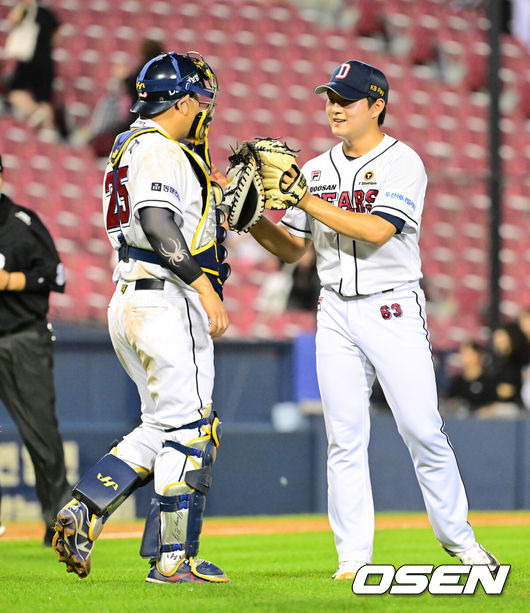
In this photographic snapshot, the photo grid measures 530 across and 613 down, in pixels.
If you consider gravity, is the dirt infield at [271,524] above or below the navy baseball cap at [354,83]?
below

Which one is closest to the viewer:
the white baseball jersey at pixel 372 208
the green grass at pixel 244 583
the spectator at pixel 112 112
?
the green grass at pixel 244 583

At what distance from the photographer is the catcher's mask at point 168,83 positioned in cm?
448

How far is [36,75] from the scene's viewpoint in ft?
46.5

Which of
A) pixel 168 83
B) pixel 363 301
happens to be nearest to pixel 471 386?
pixel 363 301

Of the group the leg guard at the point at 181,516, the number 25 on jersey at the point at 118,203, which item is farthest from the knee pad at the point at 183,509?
the number 25 on jersey at the point at 118,203

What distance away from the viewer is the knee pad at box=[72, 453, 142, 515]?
14.0 feet

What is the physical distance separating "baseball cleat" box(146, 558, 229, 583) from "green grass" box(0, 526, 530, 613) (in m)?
0.07

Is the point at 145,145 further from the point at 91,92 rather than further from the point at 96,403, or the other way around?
the point at 91,92

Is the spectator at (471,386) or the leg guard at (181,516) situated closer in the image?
the leg guard at (181,516)

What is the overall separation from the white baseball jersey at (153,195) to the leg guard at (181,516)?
64 centimetres

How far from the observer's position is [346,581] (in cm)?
450

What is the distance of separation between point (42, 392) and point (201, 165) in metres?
2.46

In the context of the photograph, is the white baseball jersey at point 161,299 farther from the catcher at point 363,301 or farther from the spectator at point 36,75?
the spectator at point 36,75

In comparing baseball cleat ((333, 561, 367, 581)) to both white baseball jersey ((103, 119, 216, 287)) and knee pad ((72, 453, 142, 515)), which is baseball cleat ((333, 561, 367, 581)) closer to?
knee pad ((72, 453, 142, 515))
